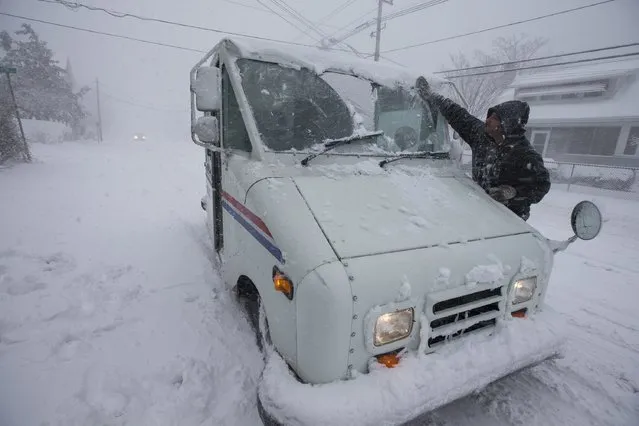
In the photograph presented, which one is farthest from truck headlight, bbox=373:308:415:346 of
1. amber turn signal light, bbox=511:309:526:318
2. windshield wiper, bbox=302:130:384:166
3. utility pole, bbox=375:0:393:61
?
utility pole, bbox=375:0:393:61

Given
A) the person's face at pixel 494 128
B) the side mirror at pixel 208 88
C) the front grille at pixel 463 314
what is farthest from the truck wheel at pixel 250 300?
the person's face at pixel 494 128

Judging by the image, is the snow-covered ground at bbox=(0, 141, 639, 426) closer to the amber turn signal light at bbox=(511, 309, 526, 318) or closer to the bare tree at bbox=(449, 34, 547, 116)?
the amber turn signal light at bbox=(511, 309, 526, 318)

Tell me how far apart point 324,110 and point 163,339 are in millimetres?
2585

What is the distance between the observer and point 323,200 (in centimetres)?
217

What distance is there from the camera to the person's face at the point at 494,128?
323 cm

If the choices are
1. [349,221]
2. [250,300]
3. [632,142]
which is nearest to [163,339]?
[250,300]

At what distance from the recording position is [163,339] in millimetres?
3133

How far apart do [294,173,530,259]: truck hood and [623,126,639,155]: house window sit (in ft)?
74.3

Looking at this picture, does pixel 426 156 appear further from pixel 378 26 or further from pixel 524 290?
pixel 378 26

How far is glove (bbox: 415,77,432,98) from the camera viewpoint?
3484 millimetres

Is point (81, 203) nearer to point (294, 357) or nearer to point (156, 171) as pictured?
point (156, 171)

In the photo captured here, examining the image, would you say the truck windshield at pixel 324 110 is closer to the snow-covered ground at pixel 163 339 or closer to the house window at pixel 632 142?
the snow-covered ground at pixel 163 339

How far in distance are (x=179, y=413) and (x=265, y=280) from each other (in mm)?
1215

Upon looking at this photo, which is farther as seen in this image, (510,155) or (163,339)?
(510,155)
